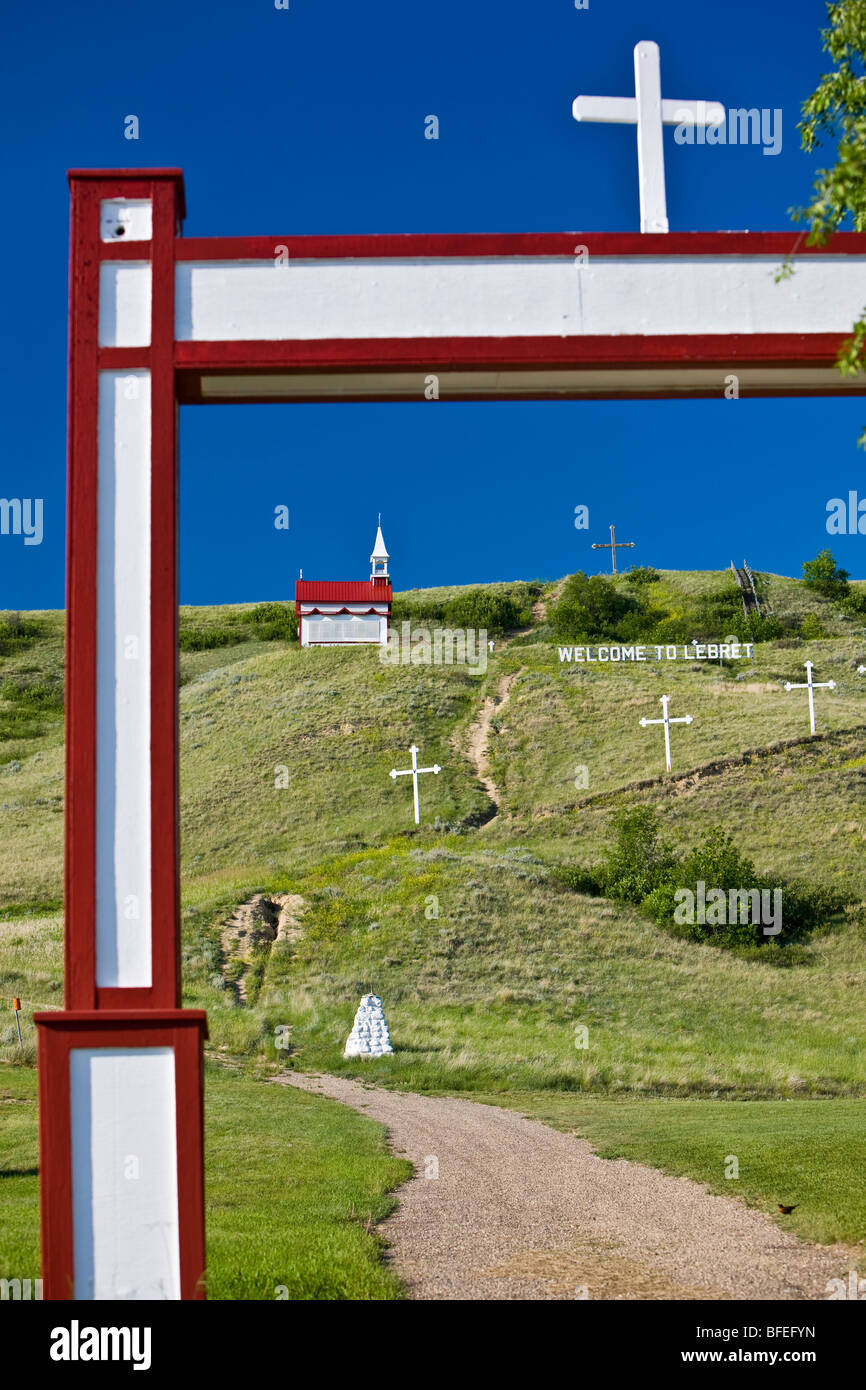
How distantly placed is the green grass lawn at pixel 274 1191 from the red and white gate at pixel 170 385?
1.47 m

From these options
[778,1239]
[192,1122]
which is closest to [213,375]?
[192,1122]

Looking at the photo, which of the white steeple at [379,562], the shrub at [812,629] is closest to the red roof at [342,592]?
the white steeple at [379,562]

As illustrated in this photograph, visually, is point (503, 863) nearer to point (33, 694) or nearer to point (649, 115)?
point (649, 115)

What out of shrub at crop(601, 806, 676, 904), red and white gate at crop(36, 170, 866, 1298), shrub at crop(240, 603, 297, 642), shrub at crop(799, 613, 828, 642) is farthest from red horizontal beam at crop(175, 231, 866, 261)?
shrub at crop(240, 603, 297, 642)

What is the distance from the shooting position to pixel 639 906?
30125 mm

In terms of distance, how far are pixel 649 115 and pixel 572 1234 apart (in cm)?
818

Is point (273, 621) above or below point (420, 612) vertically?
above

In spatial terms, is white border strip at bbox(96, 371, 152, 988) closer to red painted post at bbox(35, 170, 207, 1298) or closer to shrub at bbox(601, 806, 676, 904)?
red painted post at bbox(35, 170, 207, 1298)

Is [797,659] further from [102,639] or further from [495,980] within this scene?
[102,639]

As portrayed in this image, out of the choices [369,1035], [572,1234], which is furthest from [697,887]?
[572,1234]

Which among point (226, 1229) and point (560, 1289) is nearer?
point (560, 1289)

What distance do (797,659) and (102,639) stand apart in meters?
53.0

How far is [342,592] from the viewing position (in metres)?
61.3

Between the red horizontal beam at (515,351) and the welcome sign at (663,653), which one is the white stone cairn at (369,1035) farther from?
the welcome sign at (663,653)
